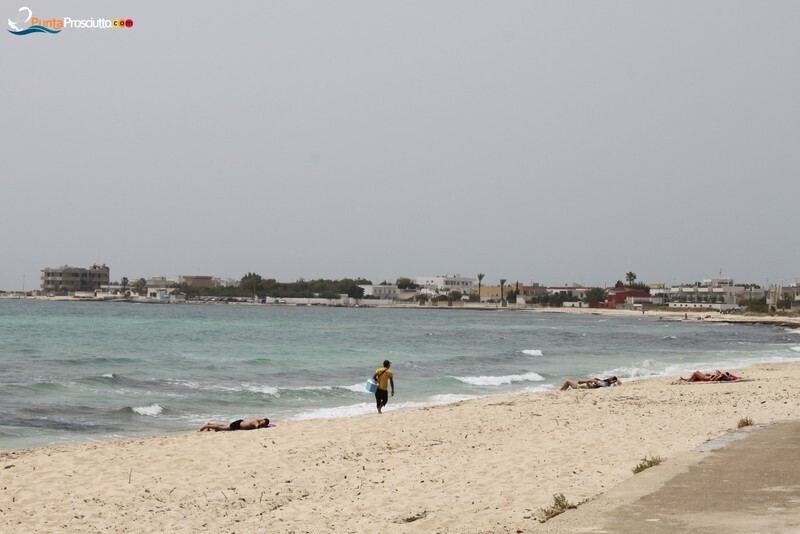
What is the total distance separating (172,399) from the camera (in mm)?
26500

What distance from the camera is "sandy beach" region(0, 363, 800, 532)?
33.0ft

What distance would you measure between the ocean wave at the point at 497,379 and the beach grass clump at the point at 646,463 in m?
21.2

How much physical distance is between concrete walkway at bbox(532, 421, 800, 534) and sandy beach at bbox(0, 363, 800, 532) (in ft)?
1.79

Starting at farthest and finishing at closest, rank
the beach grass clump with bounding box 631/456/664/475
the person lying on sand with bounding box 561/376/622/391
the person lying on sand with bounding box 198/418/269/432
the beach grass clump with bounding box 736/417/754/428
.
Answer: the person lying on sand with bounding box 561/376/622/391 < the person lying on sand with bounding box 198/418/269/432 < the beach grass clump with bounding box 736/417/754/428 < the beach grass clump with bounding box 631/456/664/475

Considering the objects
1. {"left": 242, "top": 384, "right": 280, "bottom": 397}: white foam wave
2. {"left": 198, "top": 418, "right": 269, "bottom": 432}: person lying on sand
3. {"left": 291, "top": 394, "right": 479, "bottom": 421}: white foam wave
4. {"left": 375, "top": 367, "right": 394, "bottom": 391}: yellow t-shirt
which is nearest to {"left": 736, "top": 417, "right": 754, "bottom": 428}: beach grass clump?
{"left": 375, "top": 367, "right": 394, "bottom": 391}: yellow t-shirt

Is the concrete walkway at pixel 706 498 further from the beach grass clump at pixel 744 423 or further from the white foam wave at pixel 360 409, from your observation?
the white foam wave at pixel 360 409

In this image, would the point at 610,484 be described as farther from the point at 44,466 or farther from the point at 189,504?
the point at 44,466

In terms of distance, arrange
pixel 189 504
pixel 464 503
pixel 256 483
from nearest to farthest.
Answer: pixel 464 503, pixel 189 504, pixel 256 483

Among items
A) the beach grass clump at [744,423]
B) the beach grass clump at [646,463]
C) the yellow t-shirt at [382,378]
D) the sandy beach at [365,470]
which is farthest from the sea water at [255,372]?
the beach grass clump at [646,463]

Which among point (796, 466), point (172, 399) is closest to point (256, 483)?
point (796, 466)

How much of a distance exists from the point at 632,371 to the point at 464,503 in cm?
2935

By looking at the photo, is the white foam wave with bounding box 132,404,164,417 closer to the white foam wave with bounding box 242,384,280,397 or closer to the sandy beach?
the white foam wave with bounding box 242,384,280,397

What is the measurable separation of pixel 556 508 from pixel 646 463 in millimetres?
2901

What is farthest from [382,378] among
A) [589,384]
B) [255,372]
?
[255,372]
